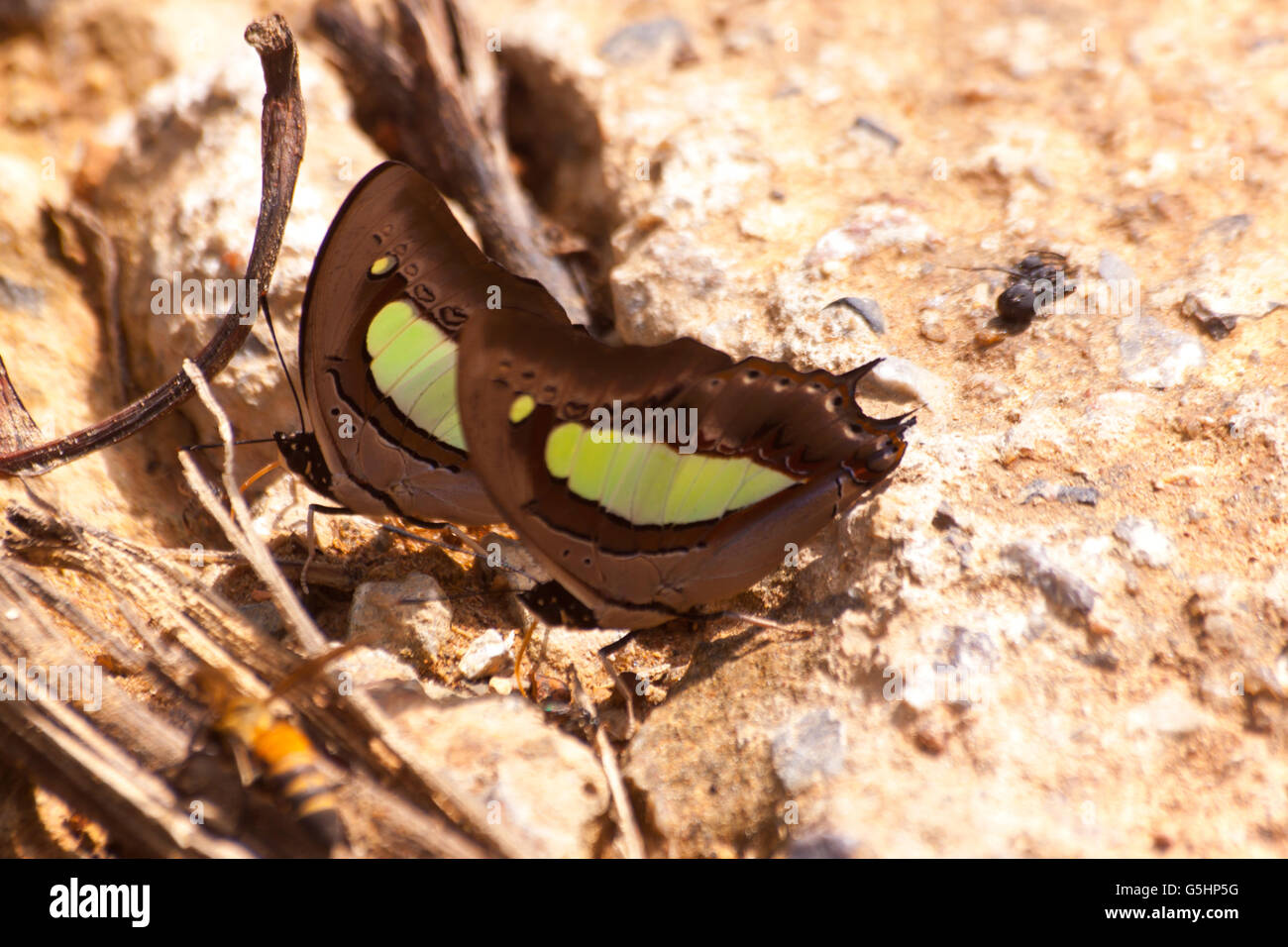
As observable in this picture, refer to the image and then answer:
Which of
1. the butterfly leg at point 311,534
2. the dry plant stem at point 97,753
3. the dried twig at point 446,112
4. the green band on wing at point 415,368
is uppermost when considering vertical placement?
the dried twig at point 446,112

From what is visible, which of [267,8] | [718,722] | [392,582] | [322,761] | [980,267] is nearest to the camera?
[322,761]

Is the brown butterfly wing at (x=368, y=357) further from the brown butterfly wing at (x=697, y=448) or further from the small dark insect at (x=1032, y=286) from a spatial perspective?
the small dark insect at (x=1032, y=286)

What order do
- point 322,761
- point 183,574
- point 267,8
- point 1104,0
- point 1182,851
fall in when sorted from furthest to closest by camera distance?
point 267,8, point 1104,0, point 183,574, point 322,761, point 1182,851

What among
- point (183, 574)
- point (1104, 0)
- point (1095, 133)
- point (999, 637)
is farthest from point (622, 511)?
point (1104, 0)

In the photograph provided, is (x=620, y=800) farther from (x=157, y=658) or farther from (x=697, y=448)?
(x=157, y=658)

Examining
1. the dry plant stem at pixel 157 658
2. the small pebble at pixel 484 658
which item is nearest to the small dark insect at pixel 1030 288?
the small pebble at pixel 484 658

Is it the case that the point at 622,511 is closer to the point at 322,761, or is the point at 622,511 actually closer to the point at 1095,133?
the point at 322,761

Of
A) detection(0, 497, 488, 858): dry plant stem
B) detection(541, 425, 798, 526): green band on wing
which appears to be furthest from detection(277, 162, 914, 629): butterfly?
detection(0, 497, 488, 858): dry plant stem
